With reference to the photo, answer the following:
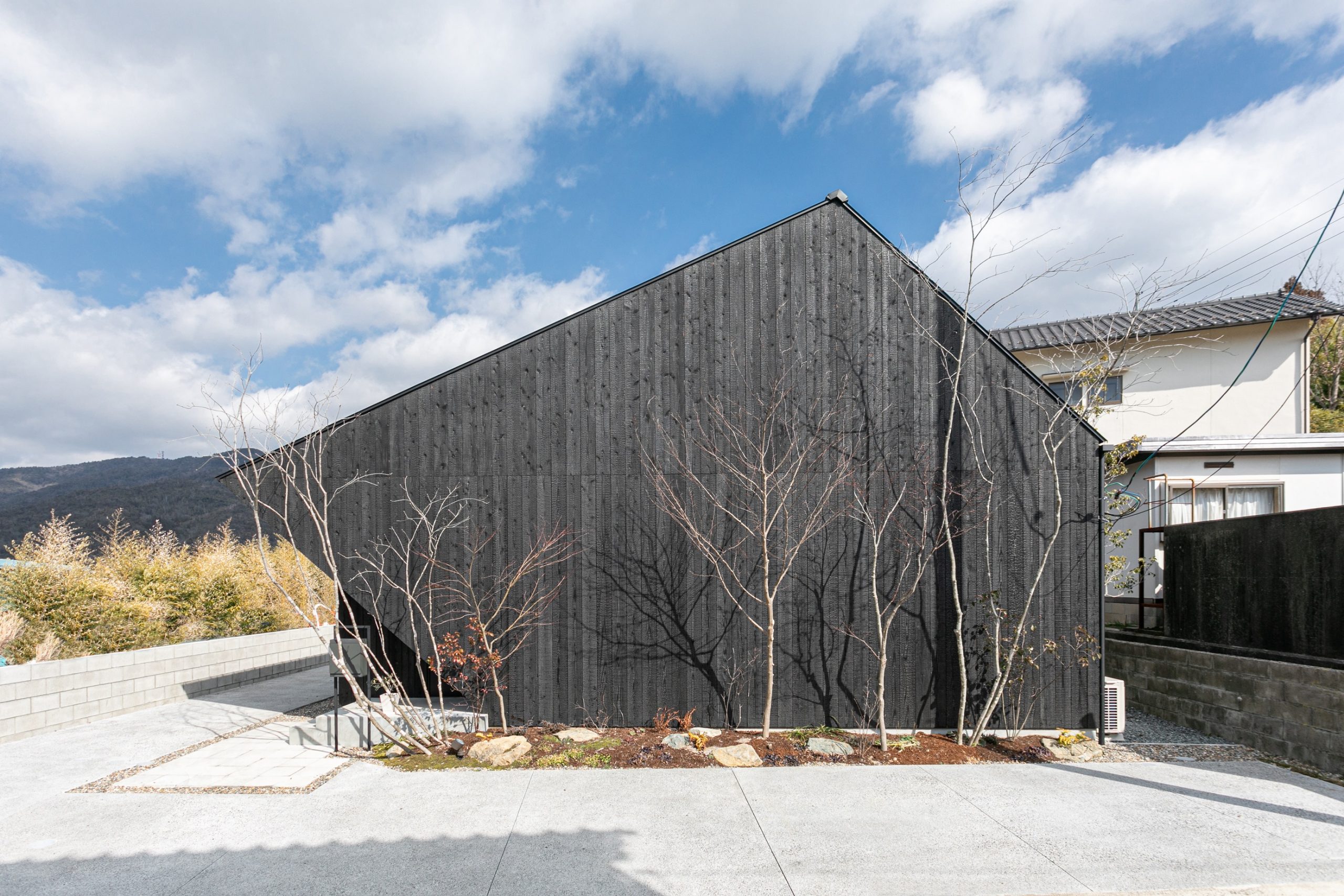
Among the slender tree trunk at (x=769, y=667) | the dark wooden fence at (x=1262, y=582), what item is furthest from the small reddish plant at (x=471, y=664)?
the dark wooden fence at (x=1262, y=582)

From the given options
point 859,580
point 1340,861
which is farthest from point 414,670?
point 1340,861

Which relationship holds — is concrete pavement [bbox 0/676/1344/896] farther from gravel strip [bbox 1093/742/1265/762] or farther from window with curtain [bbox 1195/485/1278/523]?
window with curtain [bbox 1195/485/1278/523]

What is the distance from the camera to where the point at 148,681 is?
7.90 m

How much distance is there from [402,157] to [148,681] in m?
6.98

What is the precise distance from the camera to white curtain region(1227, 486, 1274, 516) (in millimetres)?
8812

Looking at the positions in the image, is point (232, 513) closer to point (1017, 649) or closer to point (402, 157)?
point (402, 157)

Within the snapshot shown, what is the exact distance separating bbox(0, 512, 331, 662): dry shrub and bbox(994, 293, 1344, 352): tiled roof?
1307 centimetres

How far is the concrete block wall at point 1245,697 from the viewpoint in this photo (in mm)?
5312

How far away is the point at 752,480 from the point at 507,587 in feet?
8.51

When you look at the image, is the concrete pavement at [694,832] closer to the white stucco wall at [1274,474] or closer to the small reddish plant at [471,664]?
the small reddish plant at [471,664]

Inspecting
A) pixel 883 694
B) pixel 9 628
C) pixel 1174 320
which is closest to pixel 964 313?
pixel 883 694

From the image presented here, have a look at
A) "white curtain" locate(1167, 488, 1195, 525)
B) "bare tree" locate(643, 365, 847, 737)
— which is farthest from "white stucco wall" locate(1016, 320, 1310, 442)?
"bare tree" locate(643, 365, 847, 737)

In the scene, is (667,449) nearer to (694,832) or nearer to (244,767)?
(694,832)

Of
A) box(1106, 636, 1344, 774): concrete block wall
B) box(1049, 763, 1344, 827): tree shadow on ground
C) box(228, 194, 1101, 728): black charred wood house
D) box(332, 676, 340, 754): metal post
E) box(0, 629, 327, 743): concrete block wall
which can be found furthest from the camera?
box(0, 629, 327, 743): concrete block wall
